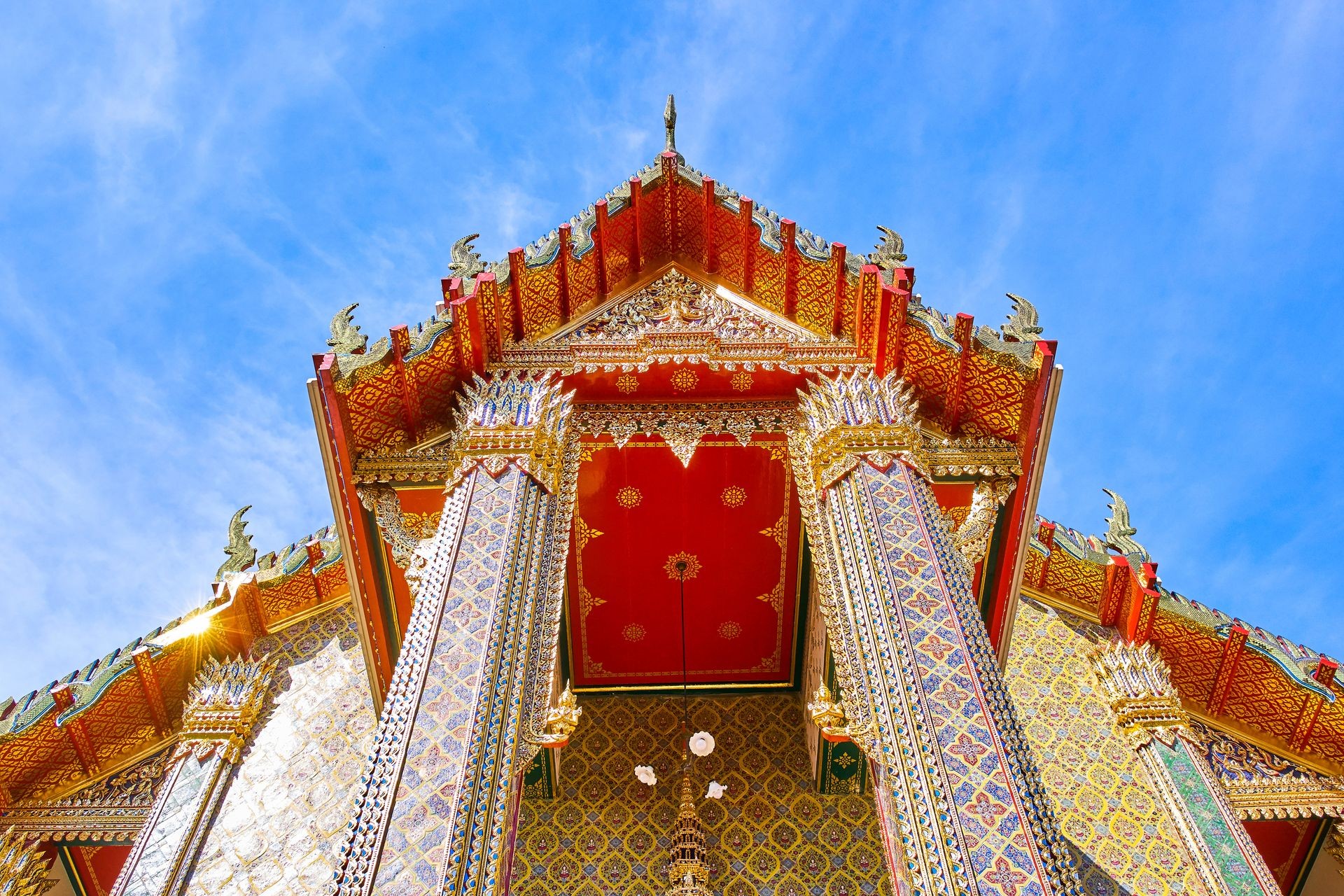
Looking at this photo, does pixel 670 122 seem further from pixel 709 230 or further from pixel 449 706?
pixel 449 706

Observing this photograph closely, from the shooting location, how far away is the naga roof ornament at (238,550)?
8523 mm

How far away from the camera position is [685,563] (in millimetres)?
8992

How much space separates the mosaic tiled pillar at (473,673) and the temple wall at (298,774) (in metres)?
1.85

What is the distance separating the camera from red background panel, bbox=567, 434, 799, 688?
8.46 m

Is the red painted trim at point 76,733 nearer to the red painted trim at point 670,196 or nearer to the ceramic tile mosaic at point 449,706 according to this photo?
the ceramic tile mosaic at point 449,706

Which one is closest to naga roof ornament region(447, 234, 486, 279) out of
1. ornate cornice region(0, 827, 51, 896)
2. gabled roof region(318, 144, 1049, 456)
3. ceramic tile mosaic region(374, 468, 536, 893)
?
gabled roof region(318, 144, 1049, 456)

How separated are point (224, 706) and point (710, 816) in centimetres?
384

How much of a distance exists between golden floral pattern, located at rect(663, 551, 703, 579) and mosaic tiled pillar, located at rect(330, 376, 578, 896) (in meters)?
2.05

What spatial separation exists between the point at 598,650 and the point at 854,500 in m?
3.95

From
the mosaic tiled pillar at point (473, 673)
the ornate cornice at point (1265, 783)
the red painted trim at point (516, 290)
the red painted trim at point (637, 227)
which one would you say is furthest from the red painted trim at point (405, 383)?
the ornate cornice at point (1265, 783)

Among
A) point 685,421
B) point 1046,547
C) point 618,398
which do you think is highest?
point 618,398

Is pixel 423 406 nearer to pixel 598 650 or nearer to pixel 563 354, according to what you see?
pixel 563 354

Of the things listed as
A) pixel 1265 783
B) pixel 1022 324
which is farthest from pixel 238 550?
pixel 1265 783

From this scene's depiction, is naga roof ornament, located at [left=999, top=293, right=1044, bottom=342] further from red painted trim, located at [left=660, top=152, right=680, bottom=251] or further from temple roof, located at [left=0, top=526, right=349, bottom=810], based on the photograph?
temple roof, located at [left=0, top=526, right=349, bottom=810]
